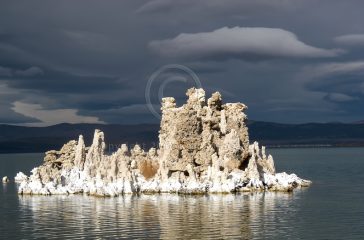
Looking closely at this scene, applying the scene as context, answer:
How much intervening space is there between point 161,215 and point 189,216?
14.2 ft

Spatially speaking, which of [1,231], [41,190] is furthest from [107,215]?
[41,190]

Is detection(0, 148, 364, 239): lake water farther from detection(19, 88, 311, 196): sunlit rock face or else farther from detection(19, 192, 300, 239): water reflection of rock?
detection(19, 88, 311, 196): sunlit rock face

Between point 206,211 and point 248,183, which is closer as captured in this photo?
point 206,211

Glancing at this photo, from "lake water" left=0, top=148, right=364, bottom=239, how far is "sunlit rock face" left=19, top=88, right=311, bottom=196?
5146 mm

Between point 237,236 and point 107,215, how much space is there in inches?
1016

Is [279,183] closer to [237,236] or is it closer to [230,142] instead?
[230,142]

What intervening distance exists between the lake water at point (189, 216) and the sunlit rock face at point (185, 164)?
203 inches

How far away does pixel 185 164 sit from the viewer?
123688 millimetres

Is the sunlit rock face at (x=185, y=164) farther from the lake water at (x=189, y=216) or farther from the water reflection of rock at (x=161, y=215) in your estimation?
the water reflection of rock at (x=161, y=215)

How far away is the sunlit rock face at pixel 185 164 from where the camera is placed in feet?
394

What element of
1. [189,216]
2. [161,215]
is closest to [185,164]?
[161,215]

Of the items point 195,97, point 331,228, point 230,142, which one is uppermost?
point 195,97

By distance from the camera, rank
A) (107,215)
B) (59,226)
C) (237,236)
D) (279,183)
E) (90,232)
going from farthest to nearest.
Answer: (279,183) → (107,215) → (59,226) → (90,232) → (237,236)

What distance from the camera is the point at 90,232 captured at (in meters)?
77.0
